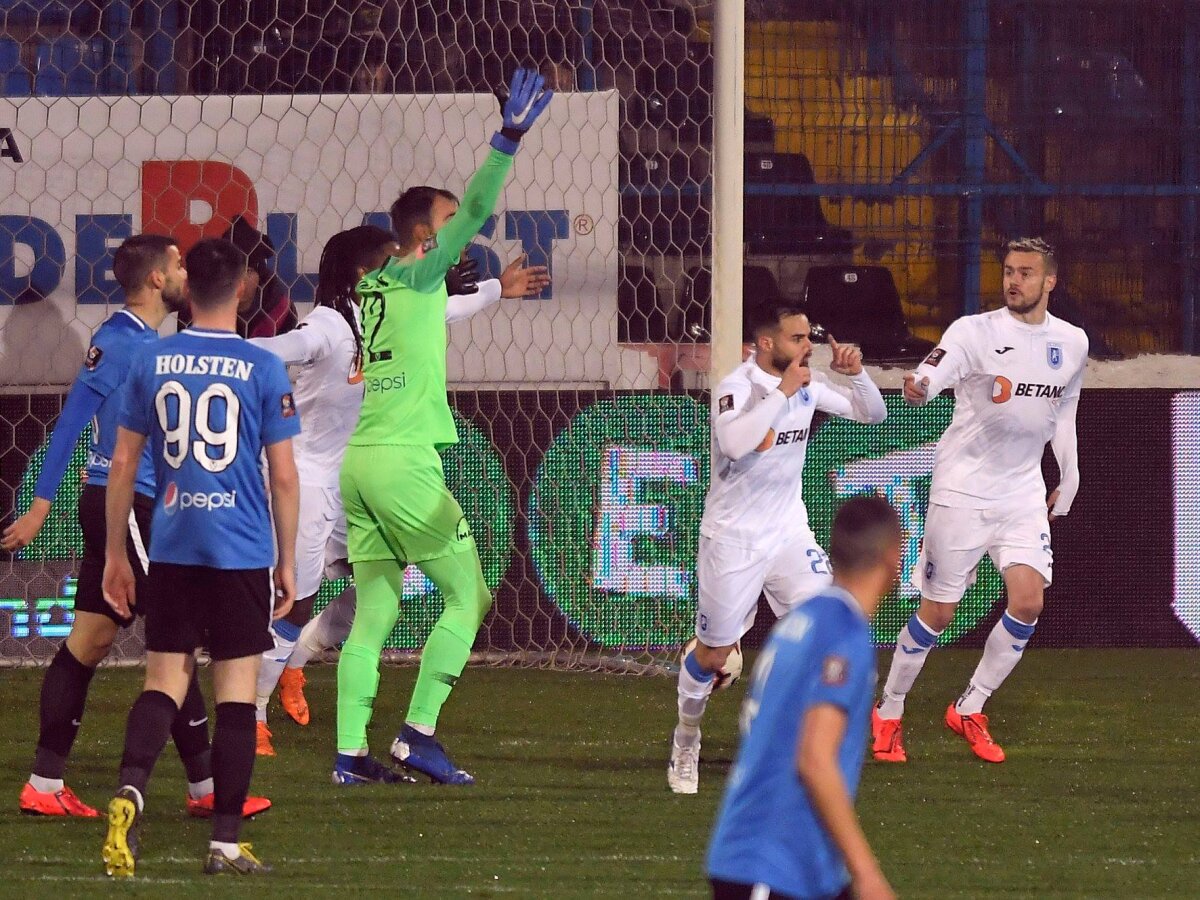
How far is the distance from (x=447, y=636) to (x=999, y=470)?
2.21 m

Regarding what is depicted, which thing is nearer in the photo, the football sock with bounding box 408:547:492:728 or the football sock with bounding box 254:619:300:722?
the football sock with bounding box 408:547:492:728

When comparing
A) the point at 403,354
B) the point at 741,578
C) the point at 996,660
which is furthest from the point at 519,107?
the point at 996,660

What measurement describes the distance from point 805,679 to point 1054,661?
657cm

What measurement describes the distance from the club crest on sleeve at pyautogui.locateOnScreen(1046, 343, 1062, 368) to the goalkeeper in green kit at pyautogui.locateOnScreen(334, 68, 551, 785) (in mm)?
2305

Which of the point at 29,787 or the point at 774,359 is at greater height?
the point at 774,359

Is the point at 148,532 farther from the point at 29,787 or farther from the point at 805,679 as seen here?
the point at 805,679


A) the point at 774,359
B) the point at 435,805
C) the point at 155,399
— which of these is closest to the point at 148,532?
Result: the point at 155,399

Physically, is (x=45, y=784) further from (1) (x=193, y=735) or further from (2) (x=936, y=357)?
(2) (x=936, y=357)

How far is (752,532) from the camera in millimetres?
6043

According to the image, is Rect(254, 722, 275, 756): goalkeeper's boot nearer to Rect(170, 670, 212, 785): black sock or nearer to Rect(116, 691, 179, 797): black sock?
Rect(170, 670, 212, 785): black sock

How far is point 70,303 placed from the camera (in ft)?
29.3

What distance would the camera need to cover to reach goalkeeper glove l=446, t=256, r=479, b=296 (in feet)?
20.0

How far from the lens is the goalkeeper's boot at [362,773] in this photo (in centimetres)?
600

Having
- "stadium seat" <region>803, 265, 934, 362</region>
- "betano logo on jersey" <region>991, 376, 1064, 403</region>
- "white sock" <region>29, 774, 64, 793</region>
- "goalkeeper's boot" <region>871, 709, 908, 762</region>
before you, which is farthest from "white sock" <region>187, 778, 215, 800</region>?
"stadium seat" <region>803, 265, 934, 362</region>
